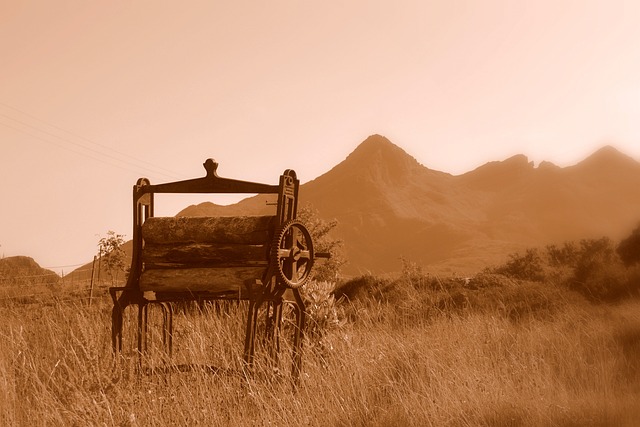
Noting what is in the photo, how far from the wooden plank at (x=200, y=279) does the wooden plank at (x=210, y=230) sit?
1.05 feet

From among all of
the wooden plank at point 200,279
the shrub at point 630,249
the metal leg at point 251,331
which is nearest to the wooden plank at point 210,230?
the wooden plank at point 200,279

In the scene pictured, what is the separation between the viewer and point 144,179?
754cm

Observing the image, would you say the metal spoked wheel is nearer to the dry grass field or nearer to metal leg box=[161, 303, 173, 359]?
the dry grass field

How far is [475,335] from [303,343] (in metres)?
3.07

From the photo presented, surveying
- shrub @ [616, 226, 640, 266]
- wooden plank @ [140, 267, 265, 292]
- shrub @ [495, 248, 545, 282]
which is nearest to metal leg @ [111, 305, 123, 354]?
wooden plank @ [140, 267, 265, 292]

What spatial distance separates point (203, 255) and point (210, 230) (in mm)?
287

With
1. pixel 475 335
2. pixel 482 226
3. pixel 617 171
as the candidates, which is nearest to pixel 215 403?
pixel 475 335

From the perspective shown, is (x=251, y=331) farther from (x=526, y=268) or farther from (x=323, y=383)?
(x=526, y=268)

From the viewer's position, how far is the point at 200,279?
22.1 ft

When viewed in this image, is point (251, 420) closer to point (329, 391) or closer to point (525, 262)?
→ point (329, 391)

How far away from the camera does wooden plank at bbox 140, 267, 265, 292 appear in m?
6.61

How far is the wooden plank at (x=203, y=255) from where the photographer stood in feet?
22.0

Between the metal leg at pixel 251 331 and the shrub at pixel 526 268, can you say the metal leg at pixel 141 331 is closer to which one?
the metal leg at pixel 251 331

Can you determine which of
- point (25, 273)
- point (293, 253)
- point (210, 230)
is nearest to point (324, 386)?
point (293, 253)
